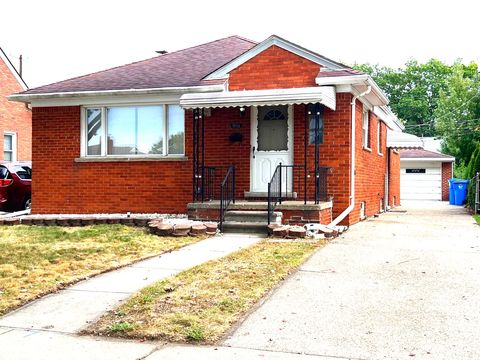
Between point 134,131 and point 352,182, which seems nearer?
point 352,182

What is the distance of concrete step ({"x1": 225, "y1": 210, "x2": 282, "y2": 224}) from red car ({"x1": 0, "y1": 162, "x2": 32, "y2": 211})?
23.8 feet

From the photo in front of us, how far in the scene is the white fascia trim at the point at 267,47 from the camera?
12383 millimetres

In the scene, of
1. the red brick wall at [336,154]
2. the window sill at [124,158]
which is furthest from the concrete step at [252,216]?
the window sill at [124,158]

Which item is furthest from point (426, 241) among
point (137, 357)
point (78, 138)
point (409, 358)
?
point (78, 138)

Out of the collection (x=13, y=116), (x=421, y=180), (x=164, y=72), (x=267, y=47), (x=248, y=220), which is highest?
(x=267, y=47)

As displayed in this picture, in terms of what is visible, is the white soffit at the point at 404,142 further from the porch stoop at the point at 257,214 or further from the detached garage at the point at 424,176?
the detached garage at the point at 424,176

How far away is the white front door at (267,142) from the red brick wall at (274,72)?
0.58 m

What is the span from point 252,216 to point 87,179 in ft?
16.5

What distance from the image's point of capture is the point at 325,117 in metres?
12.5

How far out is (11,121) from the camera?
24047 millimetres

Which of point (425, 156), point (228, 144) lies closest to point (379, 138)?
point (228, 144)

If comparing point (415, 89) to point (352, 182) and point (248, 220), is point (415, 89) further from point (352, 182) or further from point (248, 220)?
point (248, 220)

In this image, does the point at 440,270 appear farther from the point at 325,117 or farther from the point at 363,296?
the point at 325,117

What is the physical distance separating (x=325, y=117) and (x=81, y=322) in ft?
28.6
